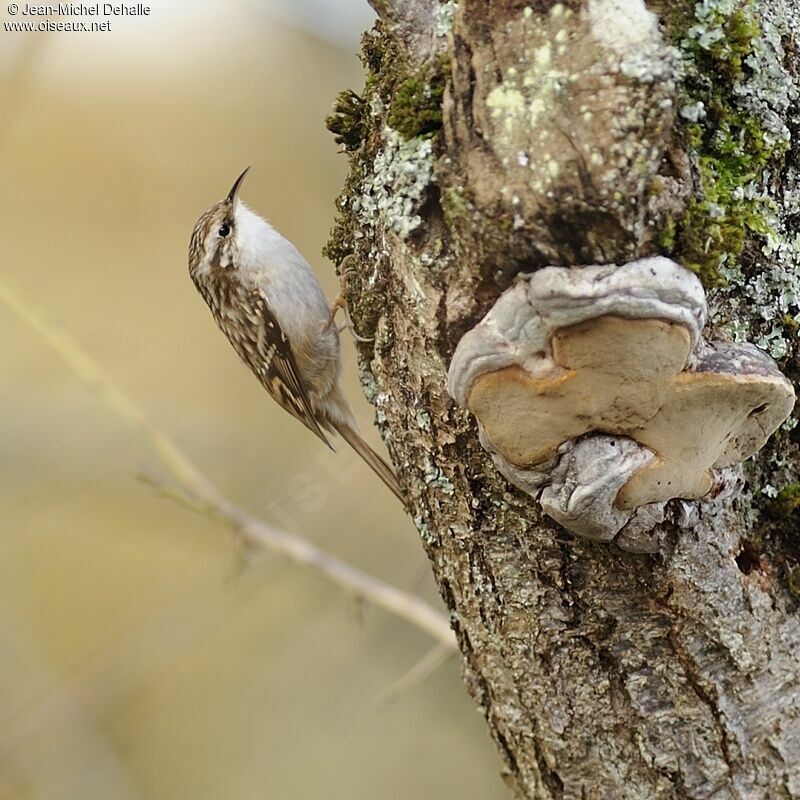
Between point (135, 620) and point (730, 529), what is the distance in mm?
2021

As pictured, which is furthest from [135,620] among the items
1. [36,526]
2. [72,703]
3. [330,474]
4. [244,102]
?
[244,102]

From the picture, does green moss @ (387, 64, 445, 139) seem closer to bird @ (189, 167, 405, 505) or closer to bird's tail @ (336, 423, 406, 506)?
bird's tail @ (336, 423, 406, 506)

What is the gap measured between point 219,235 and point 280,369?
0.42 meters

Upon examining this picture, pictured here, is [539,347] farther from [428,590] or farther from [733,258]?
[428,590]

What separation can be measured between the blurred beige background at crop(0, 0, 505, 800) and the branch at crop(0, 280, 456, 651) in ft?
1.51

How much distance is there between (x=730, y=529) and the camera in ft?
3.47

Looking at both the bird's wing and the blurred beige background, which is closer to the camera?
the bird's wing

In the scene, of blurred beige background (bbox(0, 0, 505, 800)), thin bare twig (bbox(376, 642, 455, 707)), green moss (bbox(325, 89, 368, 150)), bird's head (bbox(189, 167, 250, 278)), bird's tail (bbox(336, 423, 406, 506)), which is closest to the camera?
green moss (bbox(325, 89, 368, 150))

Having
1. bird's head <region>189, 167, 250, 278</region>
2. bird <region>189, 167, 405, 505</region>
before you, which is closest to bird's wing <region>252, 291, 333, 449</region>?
bird <region>189, 167, 405, 505</region>

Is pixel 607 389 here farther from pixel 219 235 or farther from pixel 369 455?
pixel 219 235

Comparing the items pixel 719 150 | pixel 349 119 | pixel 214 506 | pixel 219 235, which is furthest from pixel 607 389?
pixel 219 235

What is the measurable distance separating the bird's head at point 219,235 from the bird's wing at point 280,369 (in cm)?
14

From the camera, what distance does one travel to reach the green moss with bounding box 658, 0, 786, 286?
91 cm

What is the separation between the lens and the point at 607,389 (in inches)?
33.2
